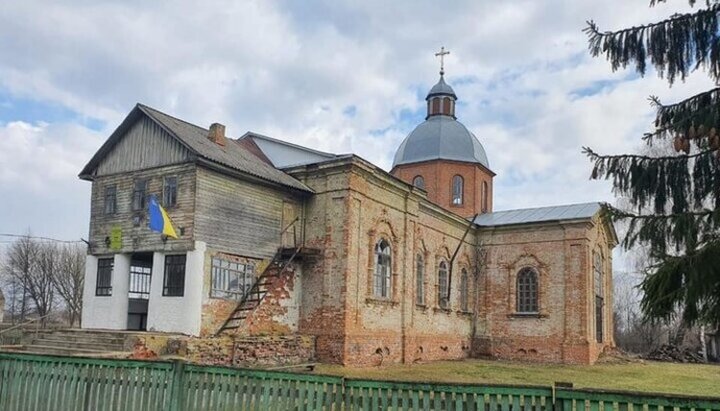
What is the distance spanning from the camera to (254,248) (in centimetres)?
1833

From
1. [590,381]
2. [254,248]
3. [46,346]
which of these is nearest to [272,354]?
[254,248]

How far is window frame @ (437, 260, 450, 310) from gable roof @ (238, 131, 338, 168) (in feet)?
21.9

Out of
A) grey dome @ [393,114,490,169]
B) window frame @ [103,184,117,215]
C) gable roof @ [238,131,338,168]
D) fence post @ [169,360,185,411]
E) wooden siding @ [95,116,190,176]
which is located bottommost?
fence post @ [169,360,185,411]

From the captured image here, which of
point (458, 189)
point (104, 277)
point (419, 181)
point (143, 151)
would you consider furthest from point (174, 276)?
point (458, 189)

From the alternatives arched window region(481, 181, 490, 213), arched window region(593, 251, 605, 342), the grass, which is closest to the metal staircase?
the grass

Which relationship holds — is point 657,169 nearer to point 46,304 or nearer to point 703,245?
point 703,245

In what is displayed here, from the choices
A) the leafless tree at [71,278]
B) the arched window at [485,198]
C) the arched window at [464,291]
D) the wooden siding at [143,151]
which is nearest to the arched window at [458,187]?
the arched window at [485,198]

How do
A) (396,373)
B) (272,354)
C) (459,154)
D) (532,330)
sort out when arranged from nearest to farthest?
(272,354) < (396,373) < (532,330) < (459,154)

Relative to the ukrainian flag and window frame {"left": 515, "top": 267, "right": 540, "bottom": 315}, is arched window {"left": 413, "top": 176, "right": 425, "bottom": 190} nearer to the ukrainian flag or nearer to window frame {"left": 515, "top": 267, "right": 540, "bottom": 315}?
window frame {"left": 515, "top": 267, "right": 540, "bottom": 315}

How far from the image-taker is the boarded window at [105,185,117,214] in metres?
18.6

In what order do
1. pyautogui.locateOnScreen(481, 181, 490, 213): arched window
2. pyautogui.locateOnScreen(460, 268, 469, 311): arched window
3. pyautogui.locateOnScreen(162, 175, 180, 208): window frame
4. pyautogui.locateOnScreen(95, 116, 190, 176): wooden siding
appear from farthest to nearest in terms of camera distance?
pyautogui.locateOnScreen(481, 181, 490, 213): arched window
pyautogui.locateOnScreen(460, 268, 469, 311): arched window
pyautogui.locateOnScreen(95, 116, 190, 176): wooden siding
pyautogui.locateOnScreen(162, 175, 180, 208): window frame

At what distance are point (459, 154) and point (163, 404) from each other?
26.2m

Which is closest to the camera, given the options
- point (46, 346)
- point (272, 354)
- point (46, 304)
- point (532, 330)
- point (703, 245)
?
point (703, 245)

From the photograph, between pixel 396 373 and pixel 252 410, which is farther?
pixel 396 373
